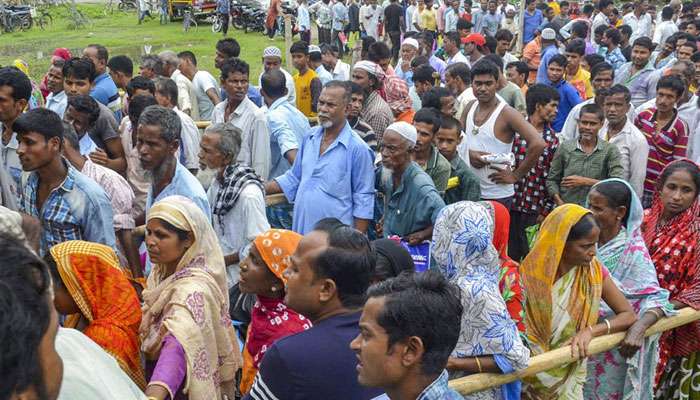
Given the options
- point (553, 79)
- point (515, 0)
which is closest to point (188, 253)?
point (553, 79)

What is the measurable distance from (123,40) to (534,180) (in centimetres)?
2201

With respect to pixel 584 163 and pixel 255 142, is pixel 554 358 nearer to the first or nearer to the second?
pixel 584 163

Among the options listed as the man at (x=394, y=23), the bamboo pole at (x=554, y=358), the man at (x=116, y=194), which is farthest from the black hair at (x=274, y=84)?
the man at (x=394, y=23)

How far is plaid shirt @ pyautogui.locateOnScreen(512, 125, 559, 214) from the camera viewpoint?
20.5ft

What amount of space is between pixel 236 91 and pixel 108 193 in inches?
84.1

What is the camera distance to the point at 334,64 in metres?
11.4

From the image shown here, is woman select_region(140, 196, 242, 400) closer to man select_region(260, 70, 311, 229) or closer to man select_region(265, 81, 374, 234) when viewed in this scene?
man select_region(265, 81, 374, 234)

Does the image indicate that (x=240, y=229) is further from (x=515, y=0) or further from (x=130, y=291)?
(x=515, y=0)

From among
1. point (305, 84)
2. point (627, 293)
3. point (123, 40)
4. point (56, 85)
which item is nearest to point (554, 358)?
point (627, 293)

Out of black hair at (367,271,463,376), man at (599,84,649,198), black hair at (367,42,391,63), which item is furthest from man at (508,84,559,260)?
black hair at (367,271,463,376)

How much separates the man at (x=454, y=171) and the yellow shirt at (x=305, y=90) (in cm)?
382

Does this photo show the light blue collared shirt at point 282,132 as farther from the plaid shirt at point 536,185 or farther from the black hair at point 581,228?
the black hair at point 581,228

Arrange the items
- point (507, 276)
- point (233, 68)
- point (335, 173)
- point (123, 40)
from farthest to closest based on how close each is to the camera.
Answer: point (123, 40), point (233, 68), point (335, 173), point (507, 276)

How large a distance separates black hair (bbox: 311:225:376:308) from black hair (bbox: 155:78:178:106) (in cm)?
449
